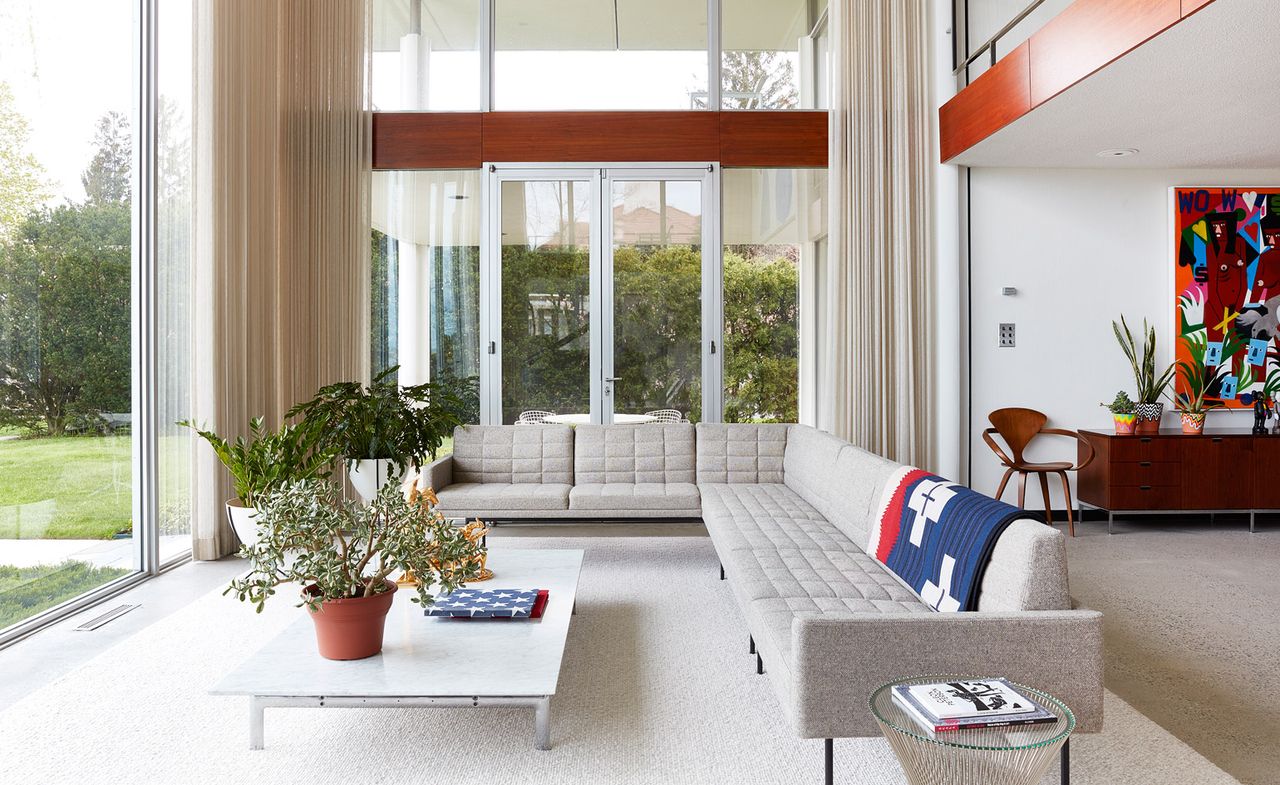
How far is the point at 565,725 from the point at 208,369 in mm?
3306

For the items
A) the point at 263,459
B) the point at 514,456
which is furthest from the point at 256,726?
the point at 514,456

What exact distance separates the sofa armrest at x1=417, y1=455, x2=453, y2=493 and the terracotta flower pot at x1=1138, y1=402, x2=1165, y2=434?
4.48m

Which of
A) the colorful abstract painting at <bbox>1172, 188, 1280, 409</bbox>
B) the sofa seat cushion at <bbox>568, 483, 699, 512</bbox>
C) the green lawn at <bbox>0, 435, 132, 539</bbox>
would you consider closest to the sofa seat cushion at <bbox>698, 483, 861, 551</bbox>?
the sofa seat cushion at <bbox>568, 483, 699, 512</bbox>

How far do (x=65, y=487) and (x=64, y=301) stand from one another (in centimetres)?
83

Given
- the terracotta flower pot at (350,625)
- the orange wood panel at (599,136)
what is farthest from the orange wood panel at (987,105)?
the terracotta flower pot at (350,625)

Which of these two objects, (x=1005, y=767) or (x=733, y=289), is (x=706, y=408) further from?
(x=1005, y=767)

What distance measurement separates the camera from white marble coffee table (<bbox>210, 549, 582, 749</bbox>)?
7.61 ft

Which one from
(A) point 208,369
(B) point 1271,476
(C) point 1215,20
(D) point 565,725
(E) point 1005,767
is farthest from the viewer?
(B) point 1271,476

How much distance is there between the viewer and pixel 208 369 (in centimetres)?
482

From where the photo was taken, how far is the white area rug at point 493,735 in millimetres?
2334

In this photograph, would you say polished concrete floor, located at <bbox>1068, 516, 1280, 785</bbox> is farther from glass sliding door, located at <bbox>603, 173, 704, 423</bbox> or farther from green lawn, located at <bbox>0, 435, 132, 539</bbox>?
green lawn, located at <bbox>0, 435, 132, 539</bbox>

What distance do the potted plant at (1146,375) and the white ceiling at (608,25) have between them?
10.3ft

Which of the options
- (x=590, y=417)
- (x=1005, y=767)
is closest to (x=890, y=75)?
(x=590, y=417)

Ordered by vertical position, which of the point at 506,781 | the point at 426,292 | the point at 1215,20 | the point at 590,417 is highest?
the point at 1215,20
